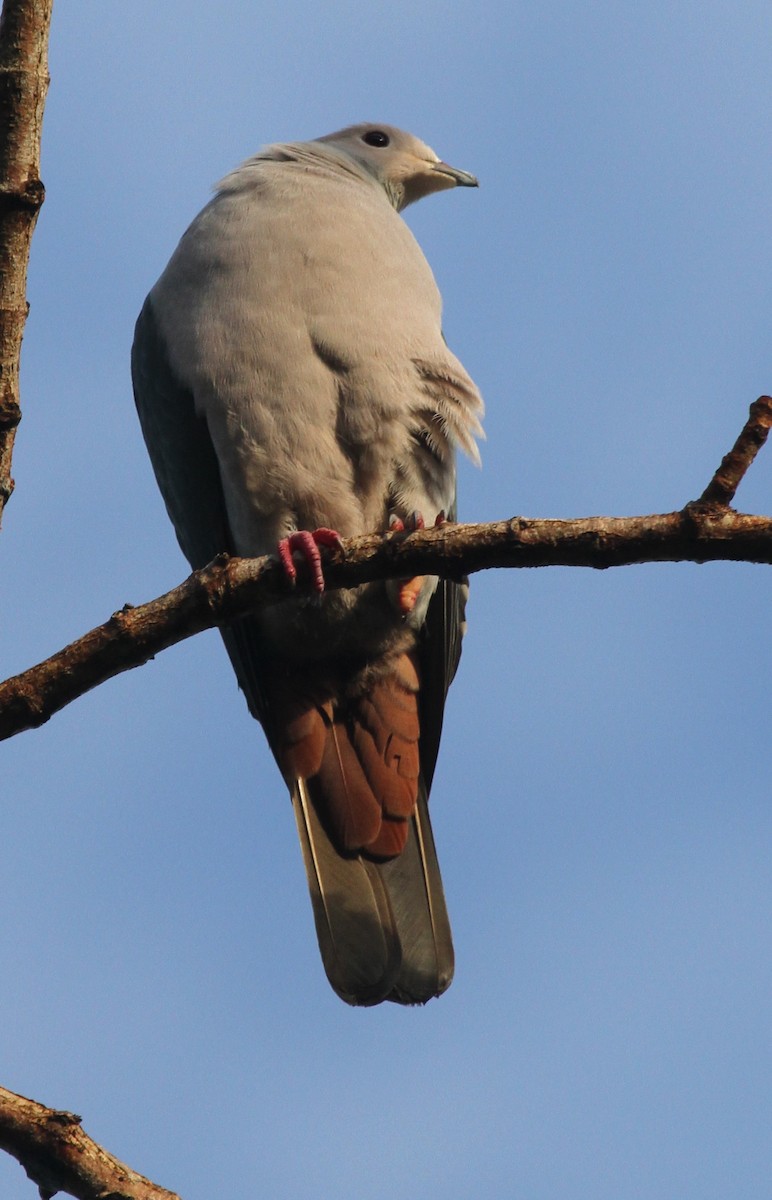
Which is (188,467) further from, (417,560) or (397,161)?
(397,161)

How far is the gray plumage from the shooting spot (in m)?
3.79

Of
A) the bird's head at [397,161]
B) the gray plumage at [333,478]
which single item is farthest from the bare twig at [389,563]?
the bird's head at [397,161]

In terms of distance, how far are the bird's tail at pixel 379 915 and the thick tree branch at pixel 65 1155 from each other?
1.53 meters

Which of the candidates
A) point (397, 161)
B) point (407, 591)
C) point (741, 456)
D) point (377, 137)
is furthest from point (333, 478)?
point (377, 137)

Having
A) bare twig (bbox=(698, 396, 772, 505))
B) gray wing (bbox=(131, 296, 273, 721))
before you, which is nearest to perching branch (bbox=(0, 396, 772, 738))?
bare twig (bbox=(698, 396, 772, 505))

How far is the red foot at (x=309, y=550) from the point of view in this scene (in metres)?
2.81

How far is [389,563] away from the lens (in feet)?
8.88

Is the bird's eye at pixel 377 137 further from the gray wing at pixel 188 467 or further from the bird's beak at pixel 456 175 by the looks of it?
the gray wing at pixel 188 467

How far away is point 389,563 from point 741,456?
2.22 ft

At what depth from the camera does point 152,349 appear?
4082 millimetres

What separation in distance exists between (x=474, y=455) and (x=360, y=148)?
2.03 meters

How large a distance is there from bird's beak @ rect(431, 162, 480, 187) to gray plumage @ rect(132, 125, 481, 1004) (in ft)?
4.51

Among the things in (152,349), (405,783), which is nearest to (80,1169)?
(405,783)

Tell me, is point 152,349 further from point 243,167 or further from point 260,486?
point 243,167
